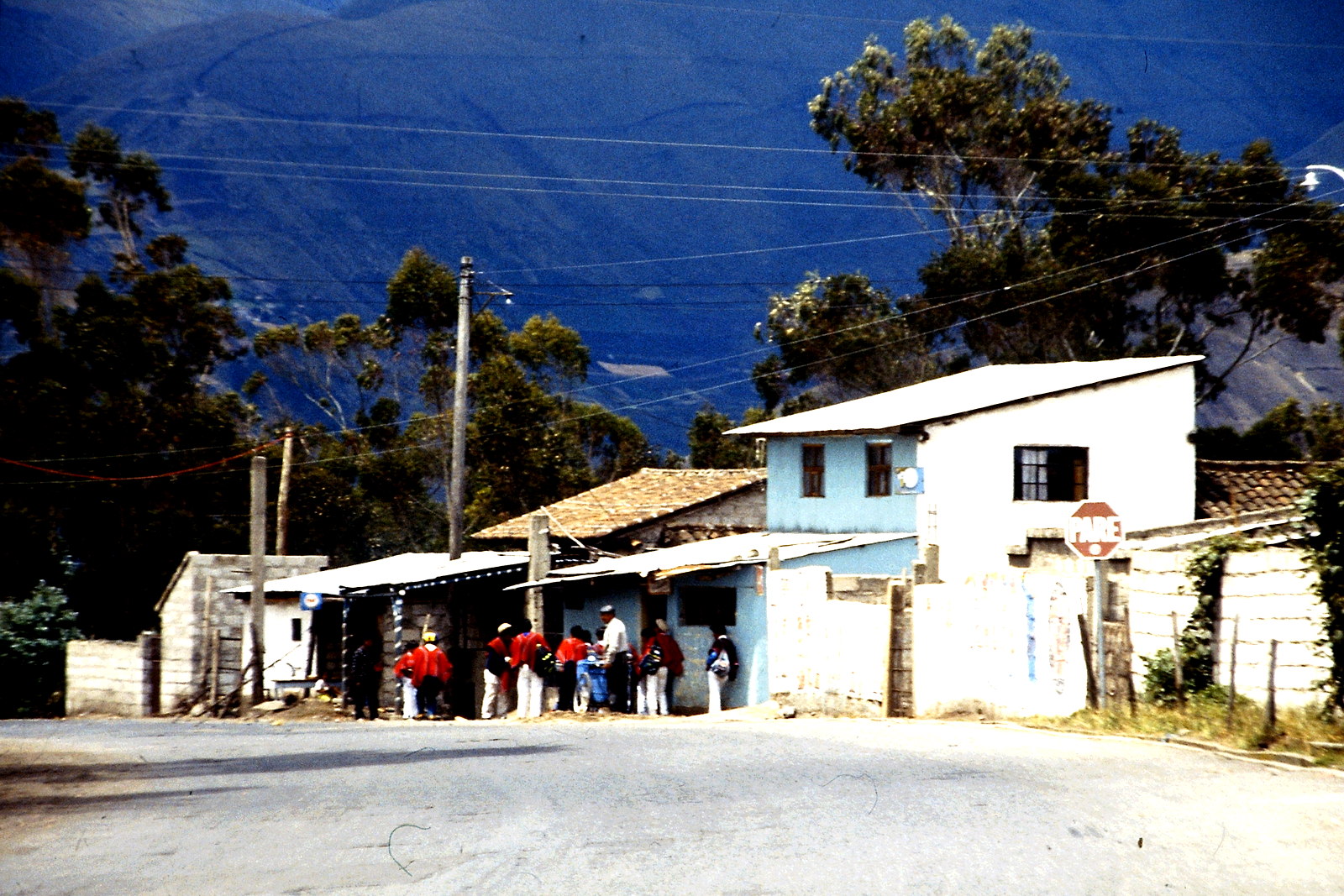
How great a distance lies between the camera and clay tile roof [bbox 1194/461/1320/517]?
111 ft

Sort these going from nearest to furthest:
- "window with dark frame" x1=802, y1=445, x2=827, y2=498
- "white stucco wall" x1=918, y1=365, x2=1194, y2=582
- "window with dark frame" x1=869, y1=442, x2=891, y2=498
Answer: "white stucco wall" x1=918, y1=365, x2=1194, y2=582 < "window with dark frame" x1=869, y1=442, x2=891, y2=498 < "window with dark frame" x1=802, y1=445, x2=827, y2=498

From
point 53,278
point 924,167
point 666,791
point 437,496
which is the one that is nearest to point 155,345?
point 53,278

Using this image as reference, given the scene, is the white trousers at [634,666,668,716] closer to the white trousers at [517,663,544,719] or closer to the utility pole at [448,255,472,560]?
the white trousers at [517,663,544,719]

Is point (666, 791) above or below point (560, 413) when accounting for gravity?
below

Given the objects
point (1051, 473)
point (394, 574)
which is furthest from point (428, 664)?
point (1051, 473)

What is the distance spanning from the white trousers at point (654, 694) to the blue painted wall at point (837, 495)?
8070mm

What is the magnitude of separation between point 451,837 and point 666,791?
244 cm

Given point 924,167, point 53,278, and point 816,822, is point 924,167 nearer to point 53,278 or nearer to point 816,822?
point 53,278

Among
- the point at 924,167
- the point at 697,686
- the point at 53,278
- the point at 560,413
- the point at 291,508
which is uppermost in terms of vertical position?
the point at 924,167

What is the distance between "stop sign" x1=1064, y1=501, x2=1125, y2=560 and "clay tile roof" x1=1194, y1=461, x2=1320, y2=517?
18048 millimetres

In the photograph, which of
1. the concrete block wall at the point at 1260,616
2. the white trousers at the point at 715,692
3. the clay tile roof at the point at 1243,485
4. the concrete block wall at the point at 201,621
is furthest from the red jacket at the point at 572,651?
the clay tile roof at the point at 1243,485

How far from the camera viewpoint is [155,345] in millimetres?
55469

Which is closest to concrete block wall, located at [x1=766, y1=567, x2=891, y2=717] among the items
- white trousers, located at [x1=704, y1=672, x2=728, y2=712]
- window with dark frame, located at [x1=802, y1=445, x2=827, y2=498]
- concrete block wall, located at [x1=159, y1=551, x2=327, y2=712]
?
white trousers, located at [x1=704, y1=672, x2=728, y2=712]

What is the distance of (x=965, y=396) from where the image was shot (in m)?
35.0
